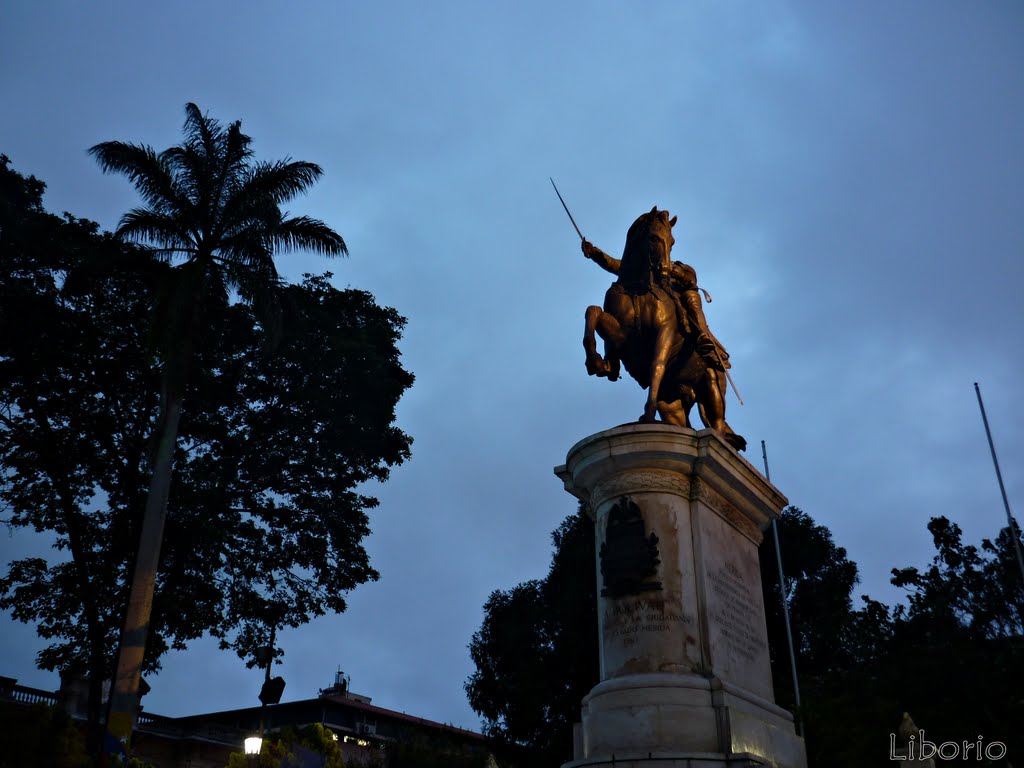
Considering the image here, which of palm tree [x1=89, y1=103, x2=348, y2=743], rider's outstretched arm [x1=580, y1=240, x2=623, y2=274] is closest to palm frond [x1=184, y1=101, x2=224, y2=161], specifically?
palm tree [x1=89, y1=103, x2=348, y2=743]

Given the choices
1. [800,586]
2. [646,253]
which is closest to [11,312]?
[646,253]

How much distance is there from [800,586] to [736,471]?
26.3m

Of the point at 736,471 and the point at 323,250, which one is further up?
the point at 323,250

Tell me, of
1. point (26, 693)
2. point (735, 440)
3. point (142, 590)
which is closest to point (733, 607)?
point (735, 440)

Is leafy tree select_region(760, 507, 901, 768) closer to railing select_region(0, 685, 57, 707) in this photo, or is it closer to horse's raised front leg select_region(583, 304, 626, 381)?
horse's raised front leg select_region(583, 304, 626, 381)

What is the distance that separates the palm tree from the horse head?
9934mm

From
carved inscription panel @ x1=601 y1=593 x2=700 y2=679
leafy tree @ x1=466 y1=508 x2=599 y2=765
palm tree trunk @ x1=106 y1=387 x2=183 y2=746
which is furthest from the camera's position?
leafy tree @ x1=466 y1=508 x2=599 y2=765

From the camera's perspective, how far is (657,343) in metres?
11.8

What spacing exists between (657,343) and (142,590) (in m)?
11.5

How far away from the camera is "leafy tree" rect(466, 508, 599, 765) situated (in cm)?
3038

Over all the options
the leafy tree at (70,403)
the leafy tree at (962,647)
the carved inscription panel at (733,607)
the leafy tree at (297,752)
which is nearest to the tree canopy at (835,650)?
the leafy tree at (962,647)

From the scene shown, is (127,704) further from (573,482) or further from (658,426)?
(658,426)

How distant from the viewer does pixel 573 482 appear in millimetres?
10938

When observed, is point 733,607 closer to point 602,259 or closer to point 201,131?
point 602,259
